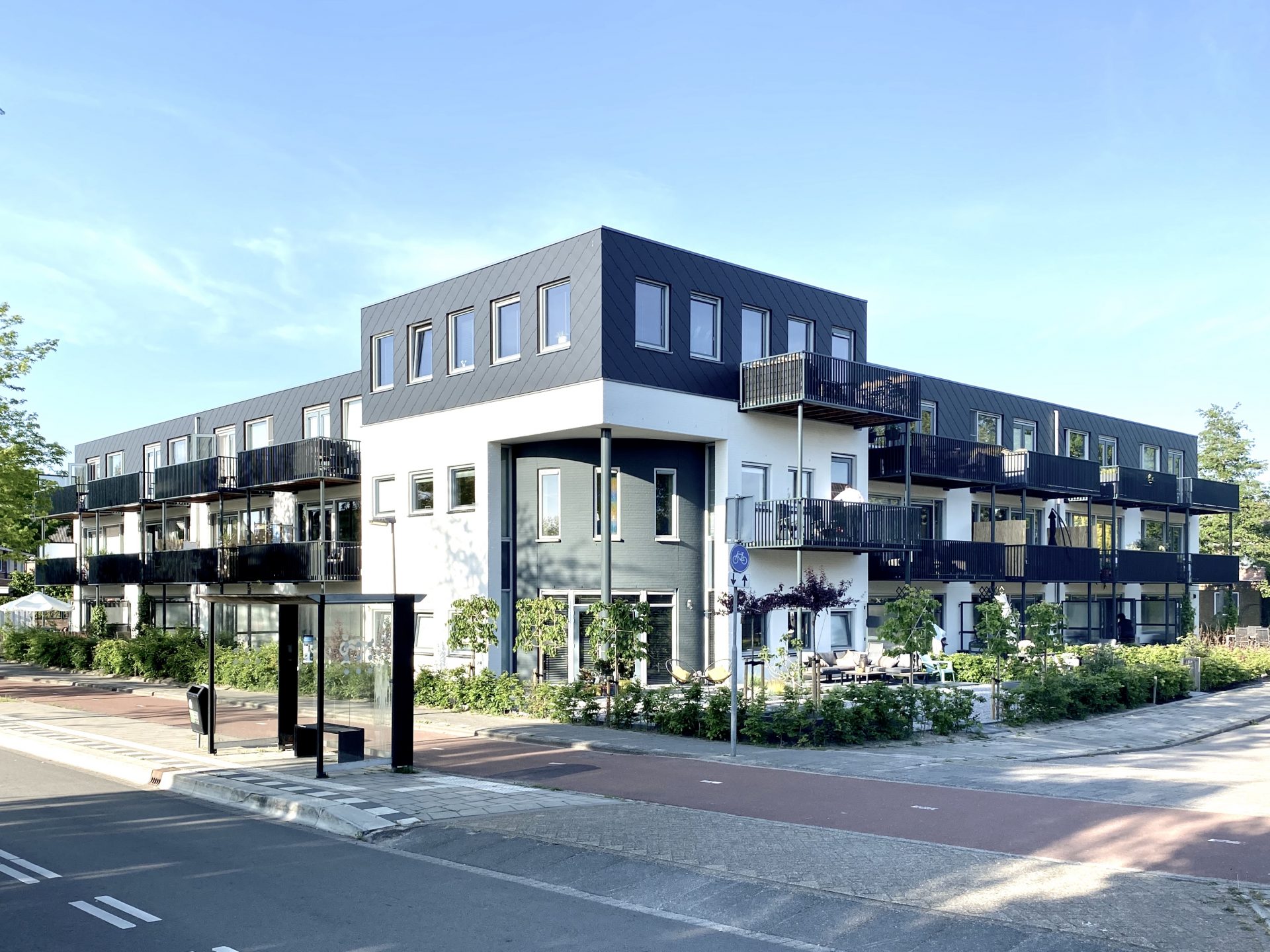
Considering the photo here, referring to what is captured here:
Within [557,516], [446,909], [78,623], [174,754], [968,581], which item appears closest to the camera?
[446,909]

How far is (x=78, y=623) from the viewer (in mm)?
49938

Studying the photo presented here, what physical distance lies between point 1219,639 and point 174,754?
115 feet

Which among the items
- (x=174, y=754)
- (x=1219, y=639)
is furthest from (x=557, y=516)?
A: (x=1219, y=639)

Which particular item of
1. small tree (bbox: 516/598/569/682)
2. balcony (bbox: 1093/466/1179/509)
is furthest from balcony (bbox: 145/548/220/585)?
balcony (bbox: 1093/466/1179/509)

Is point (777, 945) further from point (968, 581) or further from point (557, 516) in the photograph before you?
point (968, 581)

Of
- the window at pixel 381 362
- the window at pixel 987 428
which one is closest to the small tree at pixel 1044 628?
the window at pixel 987 428

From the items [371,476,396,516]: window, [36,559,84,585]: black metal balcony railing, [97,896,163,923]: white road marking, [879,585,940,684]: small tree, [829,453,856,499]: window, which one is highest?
[829,453,856,499]: window

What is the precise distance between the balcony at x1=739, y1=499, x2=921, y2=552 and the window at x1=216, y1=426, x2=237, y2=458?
2356 cm

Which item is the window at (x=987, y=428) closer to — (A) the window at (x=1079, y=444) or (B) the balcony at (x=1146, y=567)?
(A) the window at (x=1079, y=444)

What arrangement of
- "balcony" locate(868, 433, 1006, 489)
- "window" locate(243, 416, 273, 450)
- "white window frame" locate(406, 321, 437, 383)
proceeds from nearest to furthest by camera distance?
"white window frame" locate(406, 321, 437, 383), "balcony" locate(868, 433, 1006, 489), "window" locate(243, 416, 273, 450)

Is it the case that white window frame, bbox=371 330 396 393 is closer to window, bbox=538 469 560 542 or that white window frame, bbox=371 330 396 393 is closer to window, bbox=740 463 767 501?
window, bbox=538 469 560 542

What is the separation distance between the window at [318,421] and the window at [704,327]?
1552 cm

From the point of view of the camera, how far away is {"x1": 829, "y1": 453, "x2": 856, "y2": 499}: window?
3014 centimetres

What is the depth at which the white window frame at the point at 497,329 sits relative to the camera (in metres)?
26.6
